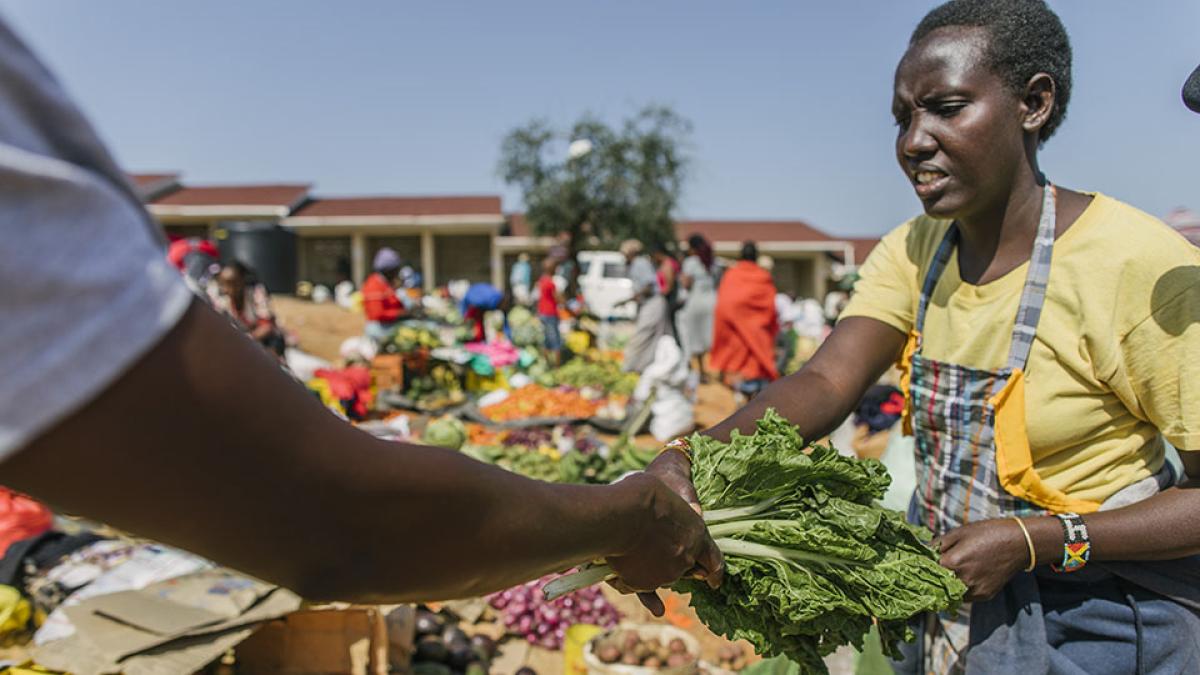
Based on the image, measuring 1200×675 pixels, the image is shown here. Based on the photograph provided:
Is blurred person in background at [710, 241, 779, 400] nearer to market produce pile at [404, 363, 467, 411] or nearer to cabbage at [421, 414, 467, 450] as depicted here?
market produce pile at [404, 363, 467, 411]

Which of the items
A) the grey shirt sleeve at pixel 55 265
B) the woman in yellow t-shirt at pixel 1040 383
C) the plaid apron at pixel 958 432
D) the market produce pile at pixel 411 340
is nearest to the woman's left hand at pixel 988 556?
the woman in yellow t-shirt at pixel 1040 383

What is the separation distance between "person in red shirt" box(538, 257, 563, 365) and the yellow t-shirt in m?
11.2

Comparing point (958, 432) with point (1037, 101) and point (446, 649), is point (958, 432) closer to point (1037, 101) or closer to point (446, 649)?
point (1037, 101)

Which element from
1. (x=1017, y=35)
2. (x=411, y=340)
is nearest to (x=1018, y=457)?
(x=1017, y=35)

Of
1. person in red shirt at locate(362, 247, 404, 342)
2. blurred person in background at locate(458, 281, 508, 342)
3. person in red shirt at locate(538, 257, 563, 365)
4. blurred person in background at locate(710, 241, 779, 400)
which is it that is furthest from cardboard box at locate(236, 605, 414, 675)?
person in red shirt at locate(538, 257, 563, 365)

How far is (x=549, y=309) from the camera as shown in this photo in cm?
1339

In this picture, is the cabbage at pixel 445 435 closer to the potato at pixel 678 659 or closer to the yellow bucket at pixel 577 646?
the yellow bucket at pixel 577 646

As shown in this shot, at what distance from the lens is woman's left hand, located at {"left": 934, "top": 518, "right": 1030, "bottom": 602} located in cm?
186

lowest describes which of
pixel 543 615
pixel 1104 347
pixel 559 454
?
pixel 559 454

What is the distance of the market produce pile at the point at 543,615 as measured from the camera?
16.9ft

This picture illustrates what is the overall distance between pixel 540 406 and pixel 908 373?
8.19 m

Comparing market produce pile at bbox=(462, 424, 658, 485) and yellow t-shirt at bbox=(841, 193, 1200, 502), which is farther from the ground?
yellow t-shirt at bbox=(841, 193, 1200, 502)

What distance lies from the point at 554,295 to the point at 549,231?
13.7 metres

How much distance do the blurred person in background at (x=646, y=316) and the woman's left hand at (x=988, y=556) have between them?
30.4 ft
